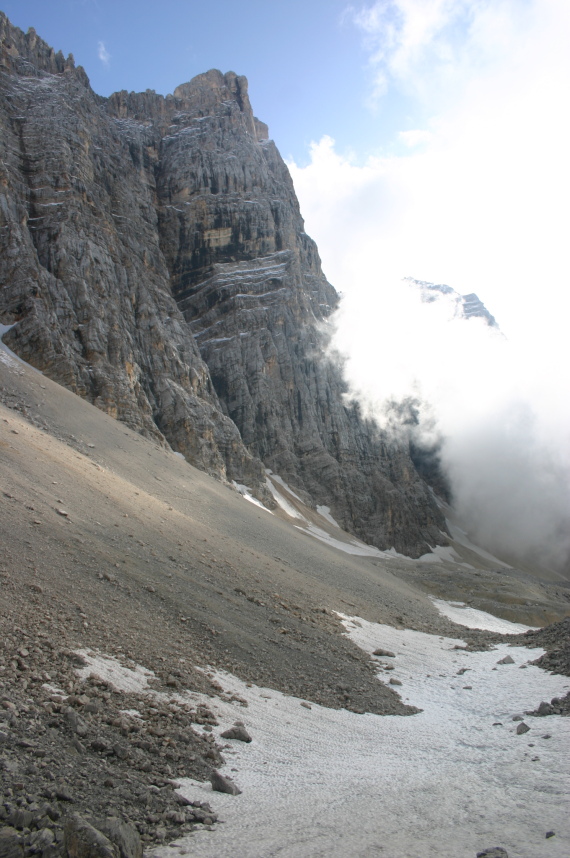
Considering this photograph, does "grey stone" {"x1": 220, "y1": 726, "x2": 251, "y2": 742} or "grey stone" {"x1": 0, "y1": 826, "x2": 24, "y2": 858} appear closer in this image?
"grey stone" {"x1": 0, "y1": 826, "x2": 24, "y2": 858}

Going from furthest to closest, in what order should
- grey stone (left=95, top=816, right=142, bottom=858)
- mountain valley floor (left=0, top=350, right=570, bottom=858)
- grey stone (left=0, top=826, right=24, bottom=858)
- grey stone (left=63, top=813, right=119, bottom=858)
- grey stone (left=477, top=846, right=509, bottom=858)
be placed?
1. mountain valley floor (left=0, top=350, right=570, bottom=858)
2. grey stone (left=477, top=846, right=509, bottom=858)
3. grey stone (left=95, top=816, right=142, bottom=858)
4. grey stone (left=63, top=813, right=119, bottom=858)
5. grey stone (left=0, top=826, right=24, bottom=858)

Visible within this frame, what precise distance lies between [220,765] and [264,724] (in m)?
2.67

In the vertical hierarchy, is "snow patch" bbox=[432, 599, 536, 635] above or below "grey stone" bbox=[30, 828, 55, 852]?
below

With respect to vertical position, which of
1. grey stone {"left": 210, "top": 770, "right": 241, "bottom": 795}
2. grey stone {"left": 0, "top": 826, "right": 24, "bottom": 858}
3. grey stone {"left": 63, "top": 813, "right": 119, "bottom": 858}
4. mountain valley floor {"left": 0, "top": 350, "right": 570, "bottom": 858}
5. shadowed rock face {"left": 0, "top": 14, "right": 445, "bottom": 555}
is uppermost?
shadowed rock face {"left": 0, "top": 14, "right": 445, "bottom": 555}

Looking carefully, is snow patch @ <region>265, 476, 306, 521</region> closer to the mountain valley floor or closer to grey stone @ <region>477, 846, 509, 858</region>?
the mountain valley floor

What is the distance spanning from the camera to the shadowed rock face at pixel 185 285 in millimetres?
59250

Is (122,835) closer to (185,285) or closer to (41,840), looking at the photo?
(41,840)

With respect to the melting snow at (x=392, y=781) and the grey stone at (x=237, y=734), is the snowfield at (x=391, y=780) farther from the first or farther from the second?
the grey stone at (x=237, y=734)

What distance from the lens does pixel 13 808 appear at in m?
5.65

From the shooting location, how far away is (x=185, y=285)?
107m

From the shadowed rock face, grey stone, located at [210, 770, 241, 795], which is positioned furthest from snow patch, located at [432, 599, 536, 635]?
the shadowed rock face

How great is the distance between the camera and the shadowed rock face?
194ft

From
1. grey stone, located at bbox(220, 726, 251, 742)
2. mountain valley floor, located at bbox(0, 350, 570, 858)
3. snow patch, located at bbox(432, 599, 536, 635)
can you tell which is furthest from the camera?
snow patch, located at bbox(432, 599, 536, 635)

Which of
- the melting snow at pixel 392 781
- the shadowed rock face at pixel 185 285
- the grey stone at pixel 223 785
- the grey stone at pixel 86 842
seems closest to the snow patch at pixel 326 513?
the shadowed rock face at pixel 185 285
